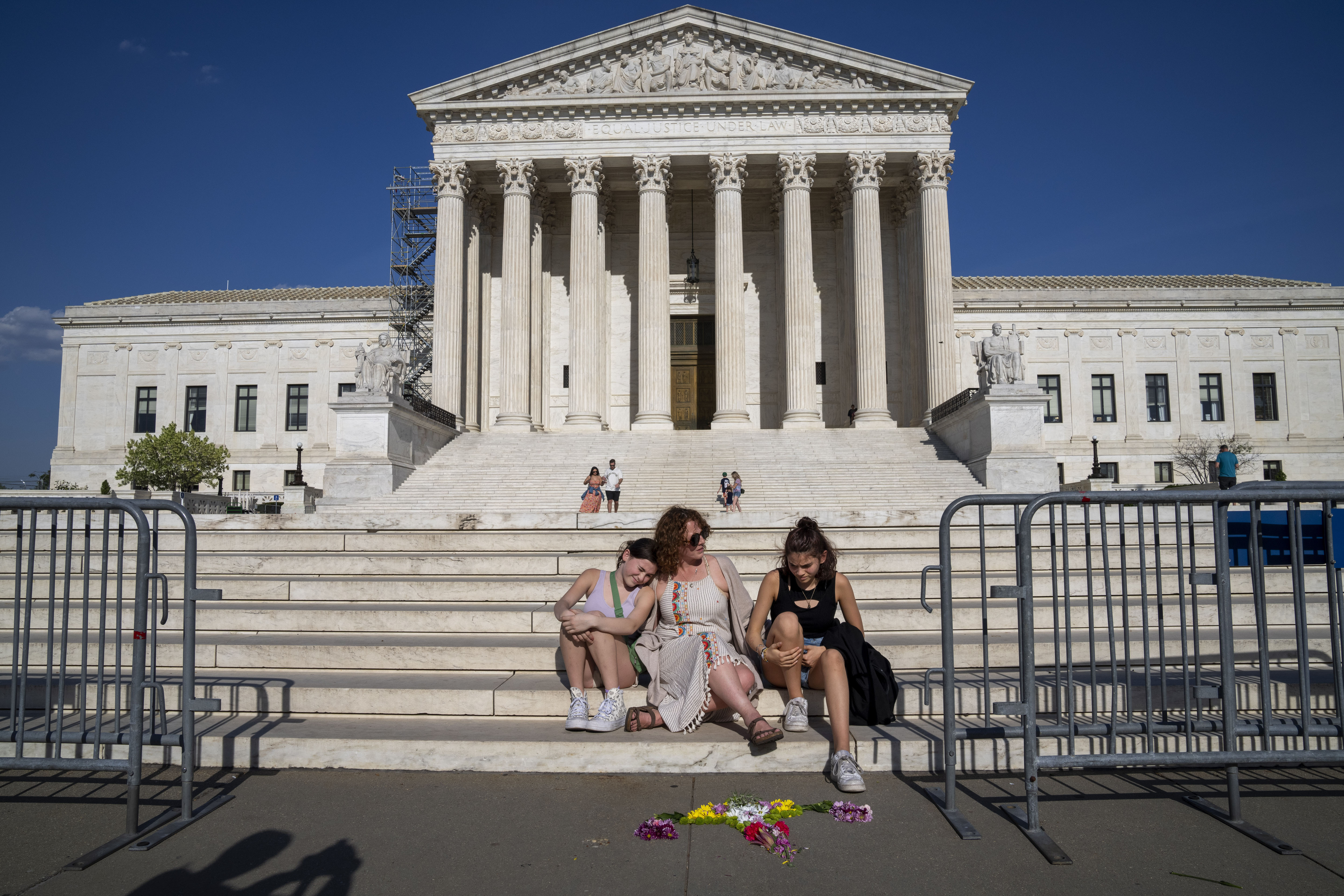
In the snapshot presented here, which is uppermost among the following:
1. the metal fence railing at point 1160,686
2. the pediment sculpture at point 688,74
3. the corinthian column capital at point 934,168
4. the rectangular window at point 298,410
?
the pediment sculpture at point 688,74

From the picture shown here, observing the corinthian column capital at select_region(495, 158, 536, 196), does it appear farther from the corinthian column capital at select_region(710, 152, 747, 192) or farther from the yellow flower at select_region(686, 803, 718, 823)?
the yellow flower at select_region(686, 803, 718, 823)

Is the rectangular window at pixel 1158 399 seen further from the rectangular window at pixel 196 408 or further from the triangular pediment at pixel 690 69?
the rectangular window at pixel 196 408

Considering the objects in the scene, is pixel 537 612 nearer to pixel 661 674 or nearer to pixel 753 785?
pixel 661 674

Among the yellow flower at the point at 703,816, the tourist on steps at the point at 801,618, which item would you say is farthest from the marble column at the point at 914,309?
the yellow flower at the point at 703,816

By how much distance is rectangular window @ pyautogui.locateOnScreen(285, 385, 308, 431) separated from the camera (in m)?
40.1

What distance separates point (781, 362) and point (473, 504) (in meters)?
14.4

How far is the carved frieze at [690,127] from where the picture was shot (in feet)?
91.4

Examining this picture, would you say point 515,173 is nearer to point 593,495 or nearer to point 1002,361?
point 593,495

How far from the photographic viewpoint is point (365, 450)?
1959cm

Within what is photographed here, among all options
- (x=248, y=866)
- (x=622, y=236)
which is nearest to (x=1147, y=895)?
(x=248, y=866)

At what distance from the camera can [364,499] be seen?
62.2 feet

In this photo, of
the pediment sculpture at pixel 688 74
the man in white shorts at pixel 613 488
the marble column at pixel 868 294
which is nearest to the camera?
the man in white shorts at pixel 613 488

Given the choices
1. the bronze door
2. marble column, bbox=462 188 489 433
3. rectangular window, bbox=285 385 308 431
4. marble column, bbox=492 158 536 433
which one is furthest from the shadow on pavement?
rectangular window, bbox=285 385 308 431

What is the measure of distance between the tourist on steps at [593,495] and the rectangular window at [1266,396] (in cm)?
3691
